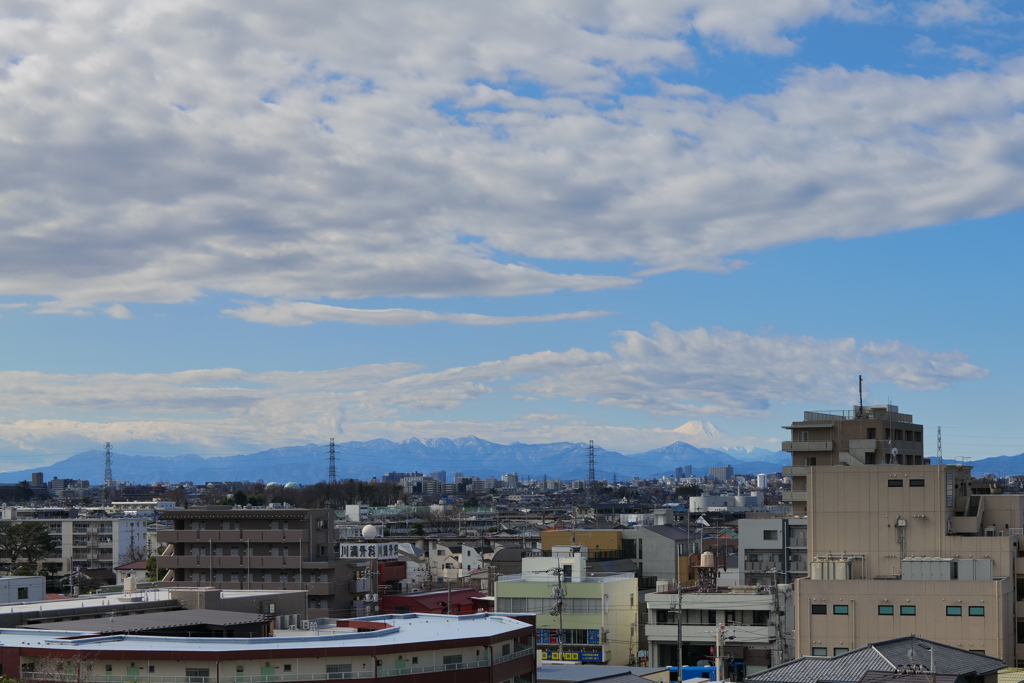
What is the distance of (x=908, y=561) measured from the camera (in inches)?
2329

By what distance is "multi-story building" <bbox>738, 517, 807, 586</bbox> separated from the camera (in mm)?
83812

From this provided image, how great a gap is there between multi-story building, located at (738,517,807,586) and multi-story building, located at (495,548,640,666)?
9.32 metres

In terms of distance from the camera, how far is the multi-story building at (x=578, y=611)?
7738 cm

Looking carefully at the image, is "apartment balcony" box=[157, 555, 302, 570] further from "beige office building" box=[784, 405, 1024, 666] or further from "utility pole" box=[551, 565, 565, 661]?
"beige office building" box=[784, 405, 1024, 666]

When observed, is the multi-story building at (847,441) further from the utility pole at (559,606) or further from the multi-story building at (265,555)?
the multi-story building at (265,555)

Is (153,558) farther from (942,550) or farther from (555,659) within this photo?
(942,550)

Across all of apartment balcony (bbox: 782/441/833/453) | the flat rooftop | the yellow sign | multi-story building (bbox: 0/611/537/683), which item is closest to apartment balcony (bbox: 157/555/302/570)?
the yellow sign

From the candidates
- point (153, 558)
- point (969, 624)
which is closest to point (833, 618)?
point (969, 624)

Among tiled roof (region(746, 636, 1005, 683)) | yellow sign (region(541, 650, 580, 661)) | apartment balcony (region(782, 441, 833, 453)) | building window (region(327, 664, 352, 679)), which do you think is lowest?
yellow sign (region(541, 650, 580, 661))

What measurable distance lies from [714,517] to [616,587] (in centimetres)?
9615

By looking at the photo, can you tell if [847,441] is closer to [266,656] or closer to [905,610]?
[905,610]

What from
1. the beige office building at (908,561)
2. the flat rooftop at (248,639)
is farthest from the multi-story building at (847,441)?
the flat rooftop at (248,639)

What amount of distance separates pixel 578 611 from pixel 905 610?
25.8 meters

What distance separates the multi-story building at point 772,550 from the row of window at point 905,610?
953 inches
